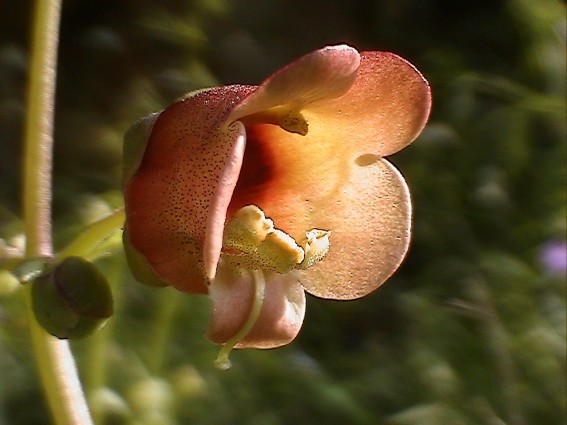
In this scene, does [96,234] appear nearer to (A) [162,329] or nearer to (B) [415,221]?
(A) [162,329]


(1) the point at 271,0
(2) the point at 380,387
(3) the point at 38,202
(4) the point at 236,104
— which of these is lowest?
(2) the point at 380,387

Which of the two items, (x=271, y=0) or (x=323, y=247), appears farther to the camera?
(x=271, y=0)

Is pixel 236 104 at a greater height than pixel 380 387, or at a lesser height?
greater

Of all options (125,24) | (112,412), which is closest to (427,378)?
(112,412)

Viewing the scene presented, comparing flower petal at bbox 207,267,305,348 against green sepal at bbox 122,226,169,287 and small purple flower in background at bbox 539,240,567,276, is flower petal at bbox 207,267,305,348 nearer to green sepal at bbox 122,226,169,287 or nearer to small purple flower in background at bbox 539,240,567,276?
green sepal at bbox 122,226,169,287

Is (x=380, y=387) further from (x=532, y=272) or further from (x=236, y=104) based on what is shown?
(x=236, y=104)

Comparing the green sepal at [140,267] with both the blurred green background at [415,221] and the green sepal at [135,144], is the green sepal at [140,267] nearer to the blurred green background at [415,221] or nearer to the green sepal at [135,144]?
the green sepal at [135,144]
